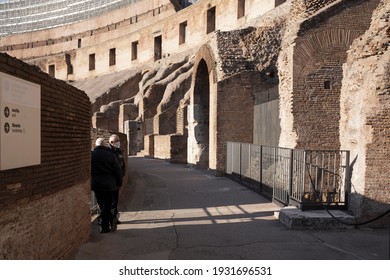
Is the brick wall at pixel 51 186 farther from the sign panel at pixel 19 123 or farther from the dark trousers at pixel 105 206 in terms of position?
the dark trousers at pixel 105 206

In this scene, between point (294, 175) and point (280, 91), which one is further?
point (280, 91)

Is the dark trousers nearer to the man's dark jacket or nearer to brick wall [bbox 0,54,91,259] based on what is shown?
the man's dark jacket

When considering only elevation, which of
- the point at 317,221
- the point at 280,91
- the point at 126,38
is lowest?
the point at 317,221

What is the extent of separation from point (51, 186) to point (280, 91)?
7.98m

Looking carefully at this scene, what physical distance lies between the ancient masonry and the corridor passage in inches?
48.5

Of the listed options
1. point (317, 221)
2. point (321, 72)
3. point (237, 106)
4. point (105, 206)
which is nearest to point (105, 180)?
point (105, 206)

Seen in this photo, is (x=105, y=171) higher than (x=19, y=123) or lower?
lower

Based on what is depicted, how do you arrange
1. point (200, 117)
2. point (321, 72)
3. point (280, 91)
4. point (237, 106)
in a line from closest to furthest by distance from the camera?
1. point (321, 72)
2. point (280, 91)
3. point (237, 106)
4. point (200, 117)

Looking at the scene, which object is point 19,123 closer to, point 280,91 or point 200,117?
point 280,91

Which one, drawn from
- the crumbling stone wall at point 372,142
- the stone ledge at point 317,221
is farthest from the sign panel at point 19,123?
the crumbling stone wall at point 372,142

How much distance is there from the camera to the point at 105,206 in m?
6.27

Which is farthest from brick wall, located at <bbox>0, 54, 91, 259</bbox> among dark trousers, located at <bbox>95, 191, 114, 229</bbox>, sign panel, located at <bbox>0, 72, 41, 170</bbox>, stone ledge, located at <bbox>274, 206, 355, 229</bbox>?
stone ledge, located at <bbox>274, 206, 355, 229</bbox>

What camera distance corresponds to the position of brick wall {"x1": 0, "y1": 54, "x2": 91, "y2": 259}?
3670mm

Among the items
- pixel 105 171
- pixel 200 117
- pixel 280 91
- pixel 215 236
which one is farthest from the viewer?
pixel 200 117
